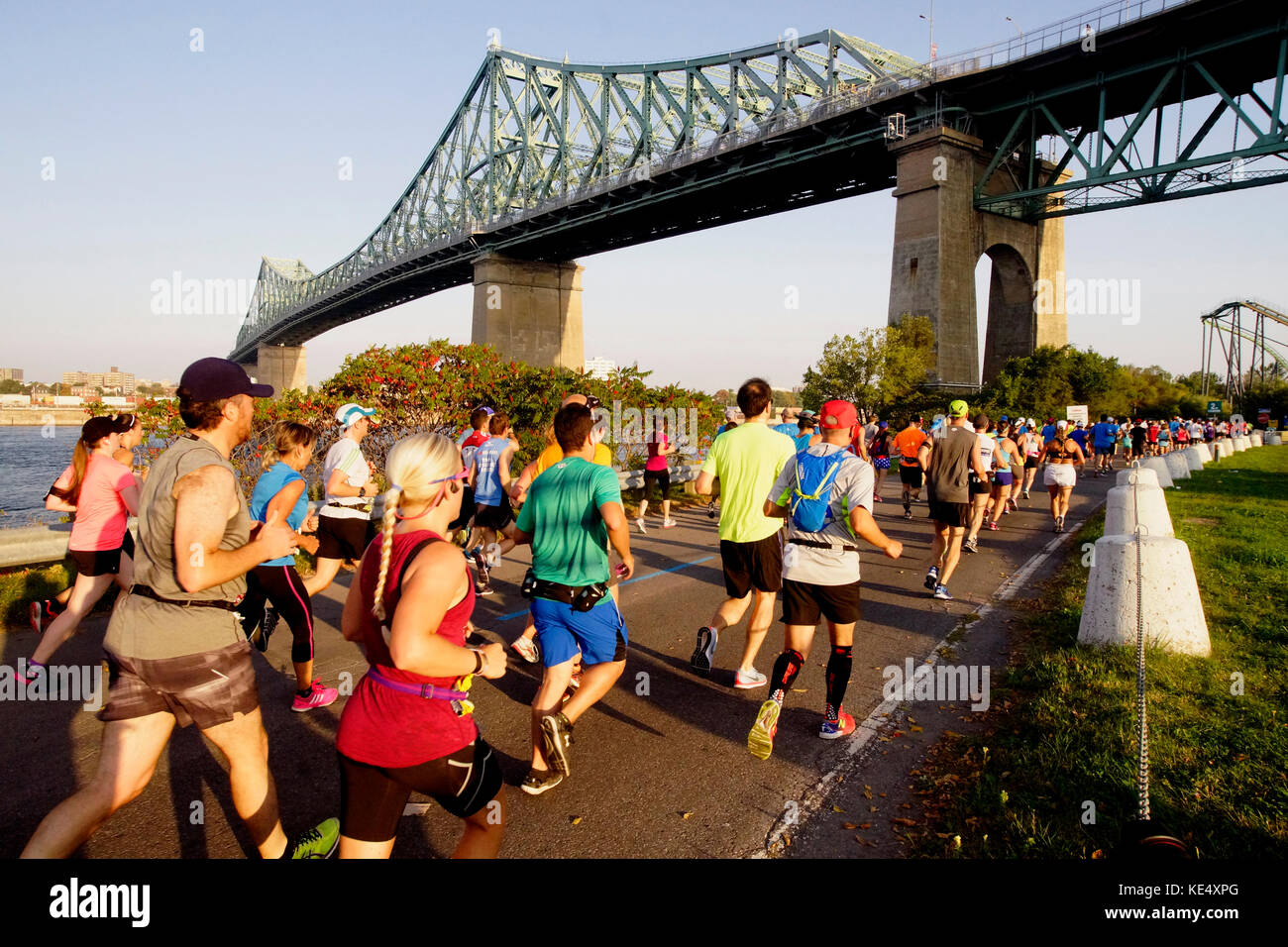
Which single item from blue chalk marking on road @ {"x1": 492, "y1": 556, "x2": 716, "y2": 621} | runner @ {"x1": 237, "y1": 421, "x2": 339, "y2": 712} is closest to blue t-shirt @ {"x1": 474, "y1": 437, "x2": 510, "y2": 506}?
blue chalk marking on road @ {"x1": 492, "y1": 556, "x2": 716, "y2": 621}

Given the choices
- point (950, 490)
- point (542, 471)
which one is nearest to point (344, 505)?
point (542, 471)

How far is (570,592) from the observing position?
12.8 ft

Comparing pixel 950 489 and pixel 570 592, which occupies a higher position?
pixel 950 489

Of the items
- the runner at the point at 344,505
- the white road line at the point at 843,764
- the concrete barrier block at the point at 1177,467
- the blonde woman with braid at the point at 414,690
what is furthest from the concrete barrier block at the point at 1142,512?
the concrete barrier block at the point at 1177,467

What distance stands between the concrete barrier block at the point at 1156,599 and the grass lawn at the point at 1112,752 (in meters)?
0.16

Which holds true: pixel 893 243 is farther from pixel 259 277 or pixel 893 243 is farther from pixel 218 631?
pixel 259 277

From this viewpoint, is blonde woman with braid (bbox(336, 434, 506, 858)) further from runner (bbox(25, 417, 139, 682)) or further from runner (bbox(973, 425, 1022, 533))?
runner (bbox(973, 425, 1022, 533))

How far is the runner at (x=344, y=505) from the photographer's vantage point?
5.86 m

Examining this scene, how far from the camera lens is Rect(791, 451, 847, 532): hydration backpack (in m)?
4.45

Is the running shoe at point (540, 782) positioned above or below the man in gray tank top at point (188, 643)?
below

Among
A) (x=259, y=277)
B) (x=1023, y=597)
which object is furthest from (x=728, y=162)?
(x=259, y=277)

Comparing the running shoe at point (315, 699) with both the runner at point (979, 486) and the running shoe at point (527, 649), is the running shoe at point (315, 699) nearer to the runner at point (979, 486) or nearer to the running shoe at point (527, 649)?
the running shoe at point (527, 649)

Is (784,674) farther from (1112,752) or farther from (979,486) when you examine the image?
(979,486)

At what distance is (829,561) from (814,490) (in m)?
0.42
